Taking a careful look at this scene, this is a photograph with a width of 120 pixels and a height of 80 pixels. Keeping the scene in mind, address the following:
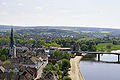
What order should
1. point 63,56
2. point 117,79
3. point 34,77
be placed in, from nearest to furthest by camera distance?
point 34,77
point 117,79
point 63,56

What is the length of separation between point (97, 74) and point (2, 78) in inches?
686

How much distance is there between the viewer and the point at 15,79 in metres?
25.7

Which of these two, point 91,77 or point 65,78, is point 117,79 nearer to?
point 91,77

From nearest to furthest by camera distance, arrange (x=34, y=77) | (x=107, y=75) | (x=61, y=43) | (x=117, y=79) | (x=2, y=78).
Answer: (x=2, y=78)
(x=34, y=77)
(x=117, y=79)
(x=107, y=75)
(x=61, y=43)

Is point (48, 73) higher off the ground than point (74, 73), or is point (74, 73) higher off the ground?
point (48, 73)

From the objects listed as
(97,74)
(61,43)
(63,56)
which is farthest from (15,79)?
(61,43)

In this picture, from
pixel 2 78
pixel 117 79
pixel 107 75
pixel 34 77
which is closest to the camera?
pixel 2 78

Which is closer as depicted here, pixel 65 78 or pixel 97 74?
pixel 65 78

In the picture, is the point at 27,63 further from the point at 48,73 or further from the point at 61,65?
the point at 48,73

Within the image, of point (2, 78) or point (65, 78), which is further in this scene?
point (65, 78)

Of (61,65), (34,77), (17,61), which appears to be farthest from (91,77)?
(17,61)

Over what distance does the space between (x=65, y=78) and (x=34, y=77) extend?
4240 mm

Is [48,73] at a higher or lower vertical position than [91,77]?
higher

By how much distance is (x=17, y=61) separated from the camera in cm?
3750
